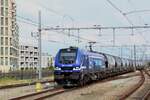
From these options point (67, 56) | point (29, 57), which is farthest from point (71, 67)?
point (29, 57)

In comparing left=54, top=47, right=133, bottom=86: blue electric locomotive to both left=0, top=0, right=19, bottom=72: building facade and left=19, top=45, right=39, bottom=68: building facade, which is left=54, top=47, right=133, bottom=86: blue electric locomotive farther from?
left=19, top=45, right=39, bottom=68: building facade

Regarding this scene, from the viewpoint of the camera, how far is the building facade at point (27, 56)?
571 feet

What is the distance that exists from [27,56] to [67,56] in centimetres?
14897

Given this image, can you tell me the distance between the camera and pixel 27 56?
594 feet

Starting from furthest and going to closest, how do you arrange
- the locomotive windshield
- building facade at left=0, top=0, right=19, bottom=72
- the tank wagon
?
1. building facade at left=0, top=0, right=19, bottom=72
2. the locomotive windshield
3. the tank wagon

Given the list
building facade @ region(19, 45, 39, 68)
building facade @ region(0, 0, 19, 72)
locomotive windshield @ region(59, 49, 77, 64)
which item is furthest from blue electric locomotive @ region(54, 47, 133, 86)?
building facade @ region(19, 45, 39, 68)

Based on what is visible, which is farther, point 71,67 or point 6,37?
point 6,37

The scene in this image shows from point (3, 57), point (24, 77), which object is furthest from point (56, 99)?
point (3, 57)

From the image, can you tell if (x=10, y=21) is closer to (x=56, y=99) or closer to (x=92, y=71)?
(x=92, y=71)

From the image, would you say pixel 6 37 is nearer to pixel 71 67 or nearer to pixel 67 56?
pixel 67 56

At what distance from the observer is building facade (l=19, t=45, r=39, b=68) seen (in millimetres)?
174125

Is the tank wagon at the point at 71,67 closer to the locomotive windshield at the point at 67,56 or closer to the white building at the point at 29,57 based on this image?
the locomotive windshield at the point at 67,56

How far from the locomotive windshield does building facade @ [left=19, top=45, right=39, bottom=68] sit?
5422 inches

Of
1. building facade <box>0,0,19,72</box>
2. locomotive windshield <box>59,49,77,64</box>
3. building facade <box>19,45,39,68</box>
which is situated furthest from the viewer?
building facade <box>19,45,39,68</box>
